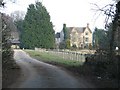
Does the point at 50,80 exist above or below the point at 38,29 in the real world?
below

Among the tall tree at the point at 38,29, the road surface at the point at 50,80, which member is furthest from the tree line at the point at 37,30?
the road surface at the point at 50,80

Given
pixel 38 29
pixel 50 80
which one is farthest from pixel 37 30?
pixel 50 80

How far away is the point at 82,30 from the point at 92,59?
5066 inches

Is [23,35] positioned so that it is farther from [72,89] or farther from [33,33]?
[72,89]

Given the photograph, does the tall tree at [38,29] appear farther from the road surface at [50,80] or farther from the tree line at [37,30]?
the road surface at [50,80]

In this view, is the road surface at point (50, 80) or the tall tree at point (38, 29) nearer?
the road surface at point (50, 80)

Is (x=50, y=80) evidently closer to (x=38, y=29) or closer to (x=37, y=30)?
(x=38, y=29)

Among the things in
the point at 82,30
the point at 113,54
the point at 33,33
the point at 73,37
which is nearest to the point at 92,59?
the point at 113,54

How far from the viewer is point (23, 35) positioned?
4574 inches

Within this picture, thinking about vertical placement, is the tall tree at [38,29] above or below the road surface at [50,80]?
above

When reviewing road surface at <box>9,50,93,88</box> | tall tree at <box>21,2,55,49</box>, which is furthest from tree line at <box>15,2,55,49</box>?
road surface at <box>9,50,93,88</box>

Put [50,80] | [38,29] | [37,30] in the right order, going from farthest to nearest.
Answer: [37,30], [38,29], [50,80]

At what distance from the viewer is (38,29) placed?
370 ft

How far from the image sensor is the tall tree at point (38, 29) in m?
111
